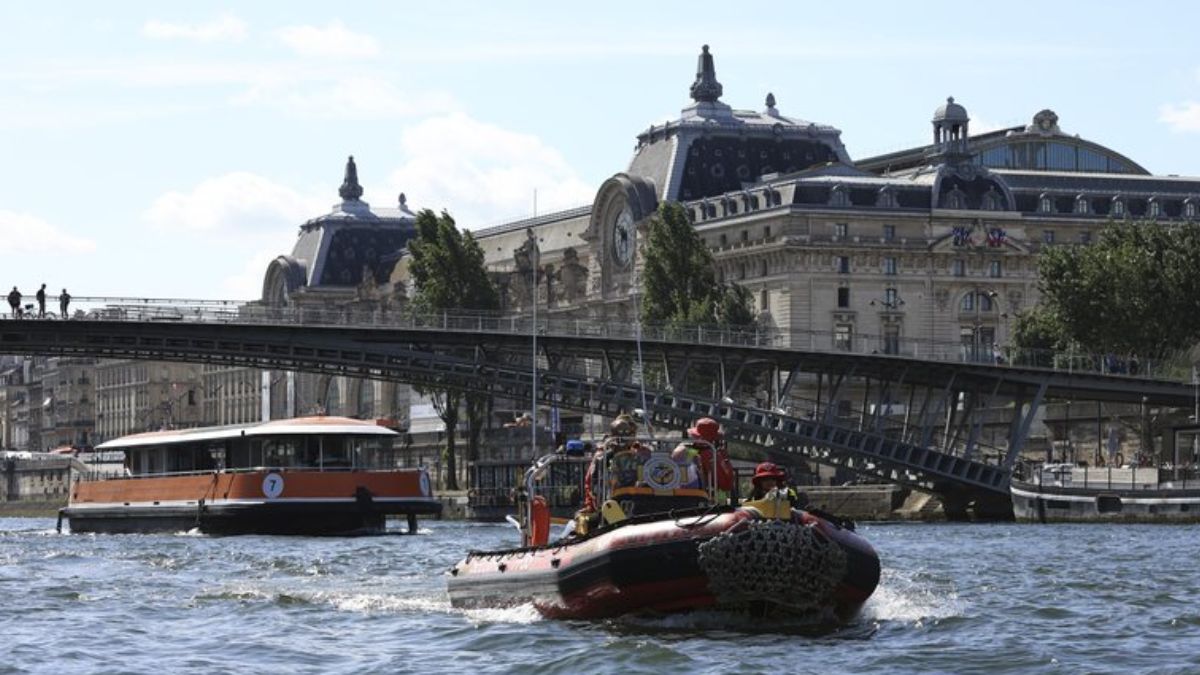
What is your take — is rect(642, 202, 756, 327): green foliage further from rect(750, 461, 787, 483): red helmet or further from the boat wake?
rect(750, 461, 787, 483): red helmet

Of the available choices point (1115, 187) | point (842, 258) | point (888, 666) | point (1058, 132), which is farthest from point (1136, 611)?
point (1058, 132)

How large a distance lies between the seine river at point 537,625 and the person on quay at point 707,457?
10.0 feet

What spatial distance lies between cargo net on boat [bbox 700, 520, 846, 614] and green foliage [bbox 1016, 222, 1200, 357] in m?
85.6

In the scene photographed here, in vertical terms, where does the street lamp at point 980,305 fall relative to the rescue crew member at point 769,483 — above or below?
above

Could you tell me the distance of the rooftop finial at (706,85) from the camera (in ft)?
605

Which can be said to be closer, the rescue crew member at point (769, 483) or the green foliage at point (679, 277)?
the rescue crew member at point (769, 483)

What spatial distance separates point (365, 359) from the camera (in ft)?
379

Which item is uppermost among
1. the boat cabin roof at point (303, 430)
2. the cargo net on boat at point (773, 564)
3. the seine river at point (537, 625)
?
the boat cabin roof at point (303, 430)

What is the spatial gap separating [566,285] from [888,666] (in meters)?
146

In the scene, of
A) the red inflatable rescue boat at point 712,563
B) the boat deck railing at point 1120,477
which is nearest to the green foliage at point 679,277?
the boat deck railing at point 1120,477

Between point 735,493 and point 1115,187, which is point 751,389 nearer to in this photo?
point 1115,187

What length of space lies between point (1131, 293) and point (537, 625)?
276 ft

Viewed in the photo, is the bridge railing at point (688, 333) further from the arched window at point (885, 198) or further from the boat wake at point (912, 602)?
the boat wake at point (912, 602)

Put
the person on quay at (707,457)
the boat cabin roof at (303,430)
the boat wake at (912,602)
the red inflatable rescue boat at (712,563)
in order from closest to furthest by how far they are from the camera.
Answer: the red inflatable rescue boat at (712,563)
the person on quay at (707,457)
the boat wake at (912,602)
the boat cabin roof at (303,430)
